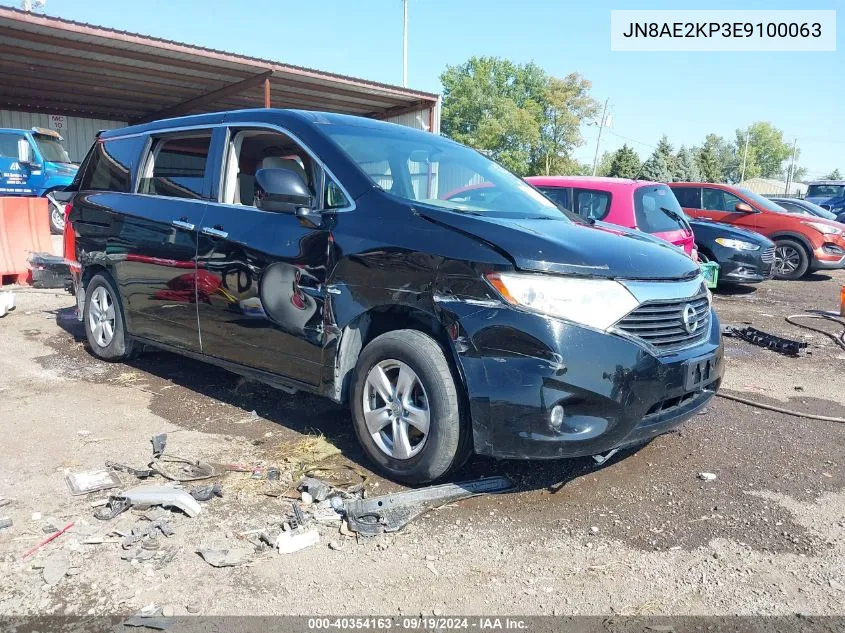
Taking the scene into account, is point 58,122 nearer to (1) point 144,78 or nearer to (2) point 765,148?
(1) point 144,78

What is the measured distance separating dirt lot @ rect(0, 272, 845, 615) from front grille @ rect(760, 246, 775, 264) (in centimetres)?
628

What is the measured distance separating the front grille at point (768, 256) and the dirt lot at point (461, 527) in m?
6.28

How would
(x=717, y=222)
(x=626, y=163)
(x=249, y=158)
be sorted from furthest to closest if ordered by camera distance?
(x=626, y=163) < (x=717, y=222) < (x=249, y=158)

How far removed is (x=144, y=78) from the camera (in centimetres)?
1681

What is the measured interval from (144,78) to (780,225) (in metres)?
14.9

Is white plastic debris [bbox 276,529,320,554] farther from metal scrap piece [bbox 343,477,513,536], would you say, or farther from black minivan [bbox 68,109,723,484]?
black minivan [bbox 68,109,723,484]

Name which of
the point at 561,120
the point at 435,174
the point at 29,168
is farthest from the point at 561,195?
the point at 561,120

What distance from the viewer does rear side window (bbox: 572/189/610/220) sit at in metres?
7.65

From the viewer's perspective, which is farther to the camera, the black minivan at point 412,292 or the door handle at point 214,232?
the door handle at point 214,232

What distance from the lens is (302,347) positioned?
379 centimetres

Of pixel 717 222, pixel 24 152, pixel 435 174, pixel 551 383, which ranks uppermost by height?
pixel 24 152

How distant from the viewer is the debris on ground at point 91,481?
334 centimetres

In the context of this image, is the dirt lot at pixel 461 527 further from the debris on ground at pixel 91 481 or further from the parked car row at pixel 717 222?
the parked car row at pixel 717 222

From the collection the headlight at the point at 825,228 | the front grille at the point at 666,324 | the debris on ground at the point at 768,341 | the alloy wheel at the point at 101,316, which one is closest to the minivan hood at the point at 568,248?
the front grille at the point at 666,324
